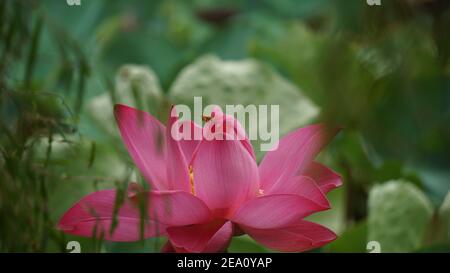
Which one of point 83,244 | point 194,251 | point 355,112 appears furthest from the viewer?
point 83,244

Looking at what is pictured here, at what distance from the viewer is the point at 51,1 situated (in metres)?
1.15

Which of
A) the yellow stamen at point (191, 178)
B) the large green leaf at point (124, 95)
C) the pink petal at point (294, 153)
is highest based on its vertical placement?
the large green leaf at point (124, 95)

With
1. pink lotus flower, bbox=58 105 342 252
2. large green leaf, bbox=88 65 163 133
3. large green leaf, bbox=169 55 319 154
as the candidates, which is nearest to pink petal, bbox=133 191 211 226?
pink lotus flower, bbox=58 105 342 252

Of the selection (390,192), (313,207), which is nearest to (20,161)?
(313,207)

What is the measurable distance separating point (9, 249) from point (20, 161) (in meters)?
0.05

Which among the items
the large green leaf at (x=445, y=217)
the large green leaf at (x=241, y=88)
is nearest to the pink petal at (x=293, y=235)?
the large green leaf at (x=445, y=217)

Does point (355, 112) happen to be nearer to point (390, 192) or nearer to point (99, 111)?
point (390, 192)

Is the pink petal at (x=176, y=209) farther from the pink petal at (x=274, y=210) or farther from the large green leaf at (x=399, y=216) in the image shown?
the large green leaf at (x=399, y=216)

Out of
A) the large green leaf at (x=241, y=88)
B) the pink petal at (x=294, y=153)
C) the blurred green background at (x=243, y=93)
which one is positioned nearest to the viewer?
the blurred green background at (x=243, y=93)

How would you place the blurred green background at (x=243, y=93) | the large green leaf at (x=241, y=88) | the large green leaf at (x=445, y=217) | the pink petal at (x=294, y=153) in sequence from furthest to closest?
the large green leaf at (x=241, y=88) < the large green leaf at (x=445, y=217) < the pink petal at (x=294, y=153) < the blurred green background at (x=243, y=93)

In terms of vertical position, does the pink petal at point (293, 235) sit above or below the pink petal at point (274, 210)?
below

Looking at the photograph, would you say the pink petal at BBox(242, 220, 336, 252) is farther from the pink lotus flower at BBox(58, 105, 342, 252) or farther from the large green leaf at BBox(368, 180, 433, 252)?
the large green leaf at BBox(368, 180, 433, 252)

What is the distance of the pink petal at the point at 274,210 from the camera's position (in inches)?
17.5

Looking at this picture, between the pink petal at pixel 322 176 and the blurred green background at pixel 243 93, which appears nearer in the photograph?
the blurred green background at pixel 243 93
